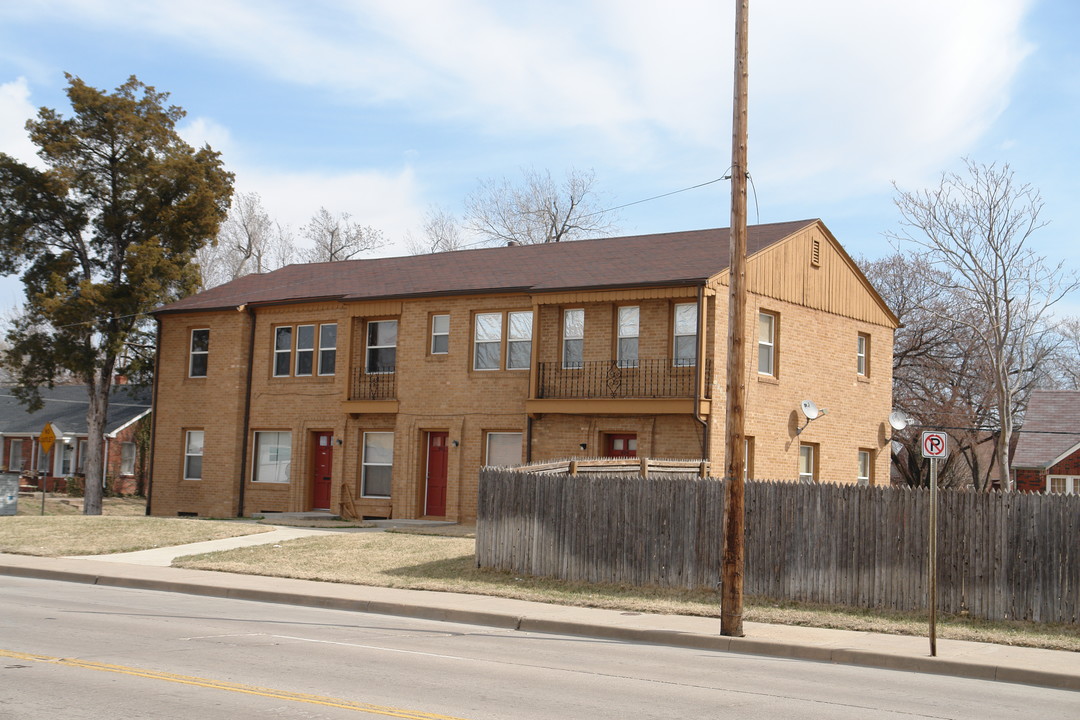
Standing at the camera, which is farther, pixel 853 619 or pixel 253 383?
pixel 253 383

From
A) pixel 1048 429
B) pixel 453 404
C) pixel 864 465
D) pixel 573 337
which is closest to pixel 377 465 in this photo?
pixel 453 404

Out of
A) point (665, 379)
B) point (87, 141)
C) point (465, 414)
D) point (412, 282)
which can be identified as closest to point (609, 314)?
point (665, 379)

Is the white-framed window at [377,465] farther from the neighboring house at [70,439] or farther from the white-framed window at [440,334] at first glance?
the neighboring house at [70,439]

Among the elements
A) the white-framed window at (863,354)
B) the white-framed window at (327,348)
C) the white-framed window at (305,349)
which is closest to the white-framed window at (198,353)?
the white-framed window at (305,349)

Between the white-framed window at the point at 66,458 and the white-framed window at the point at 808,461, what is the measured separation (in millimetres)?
33131

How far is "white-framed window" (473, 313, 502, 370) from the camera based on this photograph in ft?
92.5

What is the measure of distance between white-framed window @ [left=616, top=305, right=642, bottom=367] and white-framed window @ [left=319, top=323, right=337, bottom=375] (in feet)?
28.3

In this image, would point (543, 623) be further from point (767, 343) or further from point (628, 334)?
point (767, 343)

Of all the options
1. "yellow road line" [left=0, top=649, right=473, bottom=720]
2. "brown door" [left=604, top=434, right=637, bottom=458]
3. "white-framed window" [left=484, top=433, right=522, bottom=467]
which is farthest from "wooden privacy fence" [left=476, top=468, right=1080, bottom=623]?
"yellow road line" [left=0, top=649, right=473, bottom=720]

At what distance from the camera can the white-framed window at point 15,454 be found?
50.2 meters

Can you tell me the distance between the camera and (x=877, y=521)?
15555 mm

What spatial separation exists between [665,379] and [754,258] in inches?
138

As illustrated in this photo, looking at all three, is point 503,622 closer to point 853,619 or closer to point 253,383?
point 853,619

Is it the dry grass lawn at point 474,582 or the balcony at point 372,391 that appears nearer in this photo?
the dry grass lawn at point 474,582
